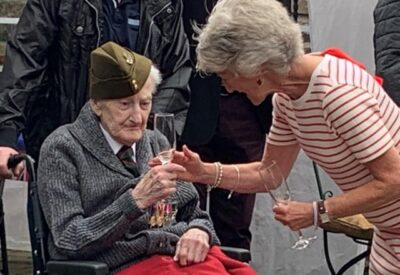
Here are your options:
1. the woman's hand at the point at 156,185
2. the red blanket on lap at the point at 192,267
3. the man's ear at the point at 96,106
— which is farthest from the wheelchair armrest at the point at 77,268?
the man's ear at the point at 96,106

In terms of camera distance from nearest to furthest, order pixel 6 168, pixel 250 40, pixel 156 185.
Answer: pixel 250 40 → pixel 156 185 → pixel 6 168

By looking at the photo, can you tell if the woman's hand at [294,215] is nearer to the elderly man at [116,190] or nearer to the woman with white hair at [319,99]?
the woman with white hair at [319,99]

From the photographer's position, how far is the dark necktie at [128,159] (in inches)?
164

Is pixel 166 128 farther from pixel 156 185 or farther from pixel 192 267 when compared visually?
pixel 192 267

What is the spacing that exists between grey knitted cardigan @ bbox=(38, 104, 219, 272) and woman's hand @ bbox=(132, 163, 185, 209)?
0.10ft

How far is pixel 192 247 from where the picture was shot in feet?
13.3

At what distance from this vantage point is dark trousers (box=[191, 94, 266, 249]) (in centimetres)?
528

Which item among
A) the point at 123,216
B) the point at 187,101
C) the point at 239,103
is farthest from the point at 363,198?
the point at 239,103

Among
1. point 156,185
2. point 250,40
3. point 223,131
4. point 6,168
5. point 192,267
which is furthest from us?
point 223,131

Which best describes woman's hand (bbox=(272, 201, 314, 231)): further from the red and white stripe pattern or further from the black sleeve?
the black sleeve

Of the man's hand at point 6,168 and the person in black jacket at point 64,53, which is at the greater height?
the person in black jacket at point 64,53

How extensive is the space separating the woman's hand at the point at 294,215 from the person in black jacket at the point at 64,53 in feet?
4.80

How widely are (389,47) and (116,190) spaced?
126 cm

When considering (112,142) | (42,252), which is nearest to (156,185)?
(112,142)
